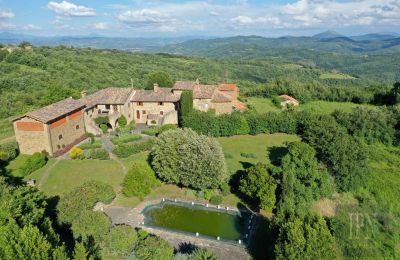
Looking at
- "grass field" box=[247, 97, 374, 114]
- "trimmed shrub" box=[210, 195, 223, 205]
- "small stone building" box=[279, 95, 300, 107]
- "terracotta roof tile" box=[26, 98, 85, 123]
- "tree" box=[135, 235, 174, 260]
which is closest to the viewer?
"tree" box=[135, 235, 174, 260]

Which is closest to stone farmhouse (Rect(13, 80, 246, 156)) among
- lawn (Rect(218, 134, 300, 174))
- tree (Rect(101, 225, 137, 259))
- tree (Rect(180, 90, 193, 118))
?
tree (Rect(180, 90, 193, 118))

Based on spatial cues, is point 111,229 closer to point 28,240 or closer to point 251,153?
point 28,240

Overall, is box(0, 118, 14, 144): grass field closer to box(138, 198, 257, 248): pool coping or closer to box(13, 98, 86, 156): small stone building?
box(13, 98, 86, 156): small stone building

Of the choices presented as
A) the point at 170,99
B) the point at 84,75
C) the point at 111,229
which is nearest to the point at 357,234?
the point at 111,229

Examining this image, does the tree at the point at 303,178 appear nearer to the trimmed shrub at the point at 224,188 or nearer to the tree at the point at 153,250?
the trimmed shrub at the point at 224,188

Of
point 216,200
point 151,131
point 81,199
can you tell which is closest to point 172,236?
point 216,200
